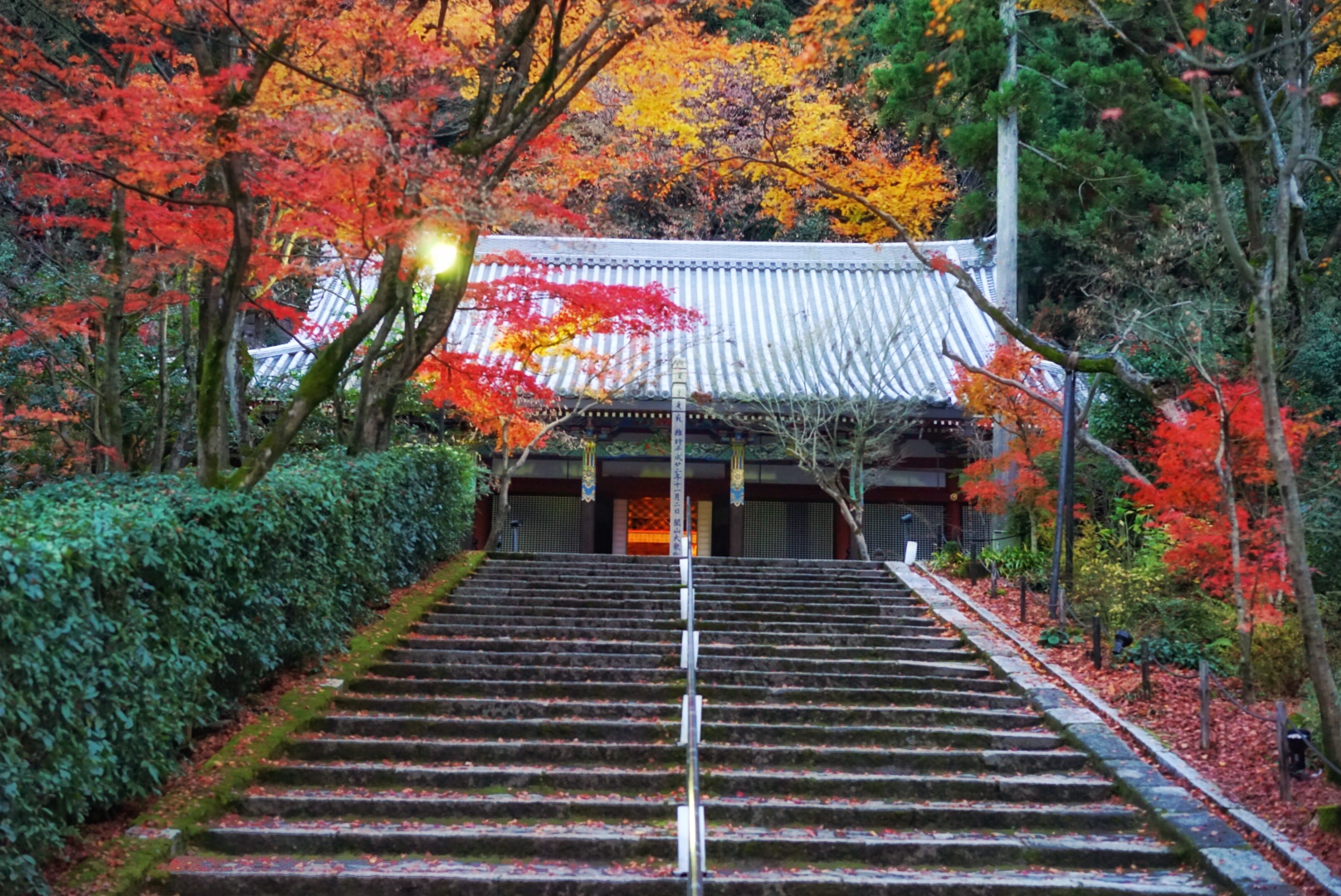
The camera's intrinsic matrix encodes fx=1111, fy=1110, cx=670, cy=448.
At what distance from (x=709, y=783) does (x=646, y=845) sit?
1047 mm

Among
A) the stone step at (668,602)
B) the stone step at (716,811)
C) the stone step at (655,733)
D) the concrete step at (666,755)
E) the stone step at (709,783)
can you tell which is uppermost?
the stone step at (668,602)

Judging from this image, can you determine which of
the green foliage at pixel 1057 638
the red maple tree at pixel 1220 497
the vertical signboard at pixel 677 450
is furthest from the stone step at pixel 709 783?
the vertical signboard at pixel 677 450

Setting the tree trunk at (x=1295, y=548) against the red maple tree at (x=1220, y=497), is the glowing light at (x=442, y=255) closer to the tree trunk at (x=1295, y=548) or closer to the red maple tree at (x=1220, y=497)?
the tree trunk at (x=1295, y=548)

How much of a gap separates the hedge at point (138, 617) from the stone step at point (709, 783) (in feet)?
3.59

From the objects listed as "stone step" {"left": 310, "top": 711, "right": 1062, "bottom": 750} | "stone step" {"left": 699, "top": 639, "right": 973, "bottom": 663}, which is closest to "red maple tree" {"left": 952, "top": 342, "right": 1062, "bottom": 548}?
"stone step" {"left": 699, "top": 639, "right": 973, "bottom": 663}

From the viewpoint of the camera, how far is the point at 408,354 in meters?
10.4

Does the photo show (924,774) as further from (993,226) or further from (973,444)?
(993,226)

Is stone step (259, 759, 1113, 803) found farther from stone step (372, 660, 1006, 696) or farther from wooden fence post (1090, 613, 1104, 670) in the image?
wooden fence post (1090, 613, 1104, 670)

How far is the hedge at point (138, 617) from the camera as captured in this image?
4914 mm

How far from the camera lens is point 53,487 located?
7277 millimetres

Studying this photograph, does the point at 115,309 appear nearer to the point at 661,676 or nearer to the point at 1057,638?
the point at 661,676

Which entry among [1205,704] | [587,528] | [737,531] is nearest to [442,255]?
[1205,704]

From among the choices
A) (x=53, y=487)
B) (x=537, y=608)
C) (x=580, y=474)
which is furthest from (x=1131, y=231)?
(x=53, y=487)

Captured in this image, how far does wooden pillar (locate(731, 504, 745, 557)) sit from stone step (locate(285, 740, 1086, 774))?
36.9 feet
